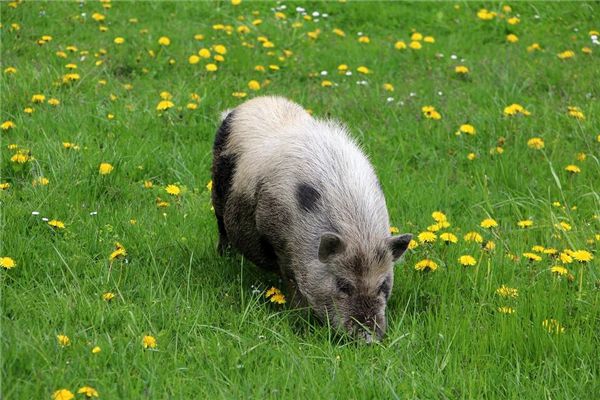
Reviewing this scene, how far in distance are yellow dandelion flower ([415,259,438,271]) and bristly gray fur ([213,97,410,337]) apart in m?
0.35

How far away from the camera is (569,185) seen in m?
7.19

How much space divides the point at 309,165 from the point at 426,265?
0.93 m

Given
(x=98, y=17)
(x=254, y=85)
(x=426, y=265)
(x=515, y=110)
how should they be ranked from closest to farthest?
(x=426, y=265), (x=515, y=110), (x=254, y=85), (x=98, y=17)

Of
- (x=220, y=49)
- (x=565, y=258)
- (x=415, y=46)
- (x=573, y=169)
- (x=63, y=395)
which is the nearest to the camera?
(x=63, y=395)

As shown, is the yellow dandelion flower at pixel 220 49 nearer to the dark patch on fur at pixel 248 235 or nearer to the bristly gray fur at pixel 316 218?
the bristly gray fur at pixel 316 218

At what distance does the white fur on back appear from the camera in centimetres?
529

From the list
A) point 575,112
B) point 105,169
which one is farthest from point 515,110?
point 105,169

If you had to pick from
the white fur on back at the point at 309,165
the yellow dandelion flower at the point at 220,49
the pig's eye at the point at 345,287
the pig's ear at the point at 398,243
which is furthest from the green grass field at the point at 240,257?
the white fur on back at the point at 309,165

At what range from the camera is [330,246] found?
16.6ft

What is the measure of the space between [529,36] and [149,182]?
5.83m

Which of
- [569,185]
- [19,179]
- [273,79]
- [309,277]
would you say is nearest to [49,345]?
[309,277]

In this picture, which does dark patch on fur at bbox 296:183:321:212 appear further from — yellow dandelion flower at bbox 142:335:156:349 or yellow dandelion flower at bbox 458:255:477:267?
yellow dandelion flower at bbox 142:335:156:349

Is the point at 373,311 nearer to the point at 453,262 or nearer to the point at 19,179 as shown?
the point at 453,262

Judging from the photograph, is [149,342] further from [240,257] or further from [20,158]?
[20,158]
